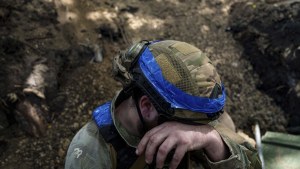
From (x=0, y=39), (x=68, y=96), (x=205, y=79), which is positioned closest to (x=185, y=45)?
(x=205, y=79)

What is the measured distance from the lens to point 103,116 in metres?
2.22

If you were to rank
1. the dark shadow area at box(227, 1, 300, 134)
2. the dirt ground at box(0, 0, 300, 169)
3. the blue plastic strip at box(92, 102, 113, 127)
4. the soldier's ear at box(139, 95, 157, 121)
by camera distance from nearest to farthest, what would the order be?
the soldier's ear at box(139, 95, 157, 121) → the blue plastic strip at box(92, 102, 113, 127) → the dirt ground at box(0, 0, 300, 169) → the dark shadow area at box(227, 1, 300, 134)

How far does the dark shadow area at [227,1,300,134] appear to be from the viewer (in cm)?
448

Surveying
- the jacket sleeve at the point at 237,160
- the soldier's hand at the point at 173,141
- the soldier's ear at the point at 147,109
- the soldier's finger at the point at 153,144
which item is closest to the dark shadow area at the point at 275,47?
the jacket sleeve at the point at 237,160

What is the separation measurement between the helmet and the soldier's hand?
0.05 meters

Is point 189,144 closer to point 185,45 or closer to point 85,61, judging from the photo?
point 185,45

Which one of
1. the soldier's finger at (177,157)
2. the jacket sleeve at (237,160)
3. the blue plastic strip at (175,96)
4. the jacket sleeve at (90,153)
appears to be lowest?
the jacket sleeve at (90,153)

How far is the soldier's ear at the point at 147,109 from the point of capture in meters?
2.06

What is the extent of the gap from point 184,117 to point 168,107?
0.11m

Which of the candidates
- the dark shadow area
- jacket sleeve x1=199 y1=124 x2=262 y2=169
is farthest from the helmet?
the dark shadow area

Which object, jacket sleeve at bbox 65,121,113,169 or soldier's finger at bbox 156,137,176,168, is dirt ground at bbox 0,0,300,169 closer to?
jacket sleeve at bbox 65,121,113,169

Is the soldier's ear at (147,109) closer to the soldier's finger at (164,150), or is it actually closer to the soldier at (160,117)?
the soldier at (160,117)

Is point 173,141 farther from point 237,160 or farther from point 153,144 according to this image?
point 237,160

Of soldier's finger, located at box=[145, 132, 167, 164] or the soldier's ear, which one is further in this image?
the soldier's ear
